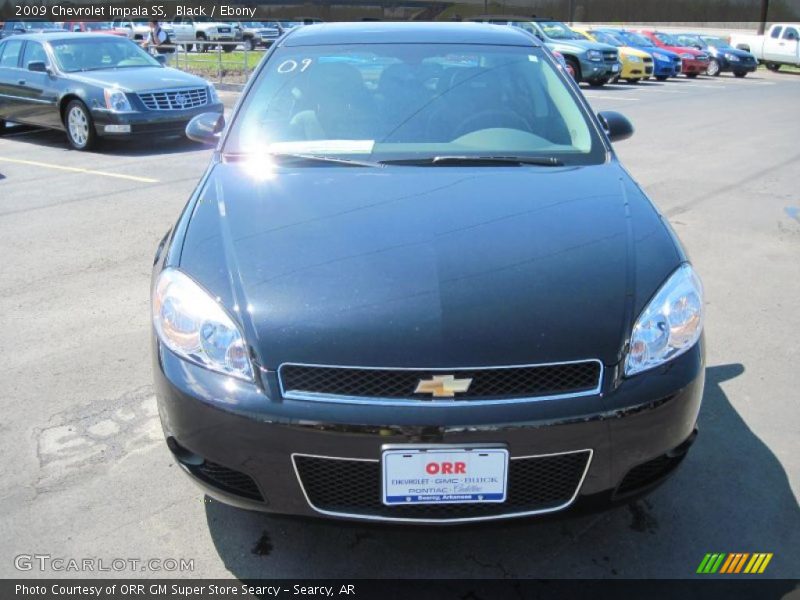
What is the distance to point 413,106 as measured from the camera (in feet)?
11.7

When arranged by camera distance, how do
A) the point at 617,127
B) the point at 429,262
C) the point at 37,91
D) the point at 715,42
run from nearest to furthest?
1. the point at 429,262
2. the point at 617,127
3. the point at 37,91
4. the point at 715,42

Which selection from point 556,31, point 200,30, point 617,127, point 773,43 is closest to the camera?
point 617,127

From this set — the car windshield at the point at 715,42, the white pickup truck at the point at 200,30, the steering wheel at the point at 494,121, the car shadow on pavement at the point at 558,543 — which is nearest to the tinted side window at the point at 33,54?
the steering wheel at the point at 494,121

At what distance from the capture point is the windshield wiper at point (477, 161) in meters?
3.20

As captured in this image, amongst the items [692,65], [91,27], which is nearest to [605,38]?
[692,65]

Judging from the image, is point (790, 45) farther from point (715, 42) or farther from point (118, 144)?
point (118, 144)

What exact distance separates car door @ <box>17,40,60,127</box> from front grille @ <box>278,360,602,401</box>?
9.71 m

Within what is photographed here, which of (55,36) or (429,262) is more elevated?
(429,262)

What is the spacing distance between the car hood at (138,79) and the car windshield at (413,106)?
6792 mm

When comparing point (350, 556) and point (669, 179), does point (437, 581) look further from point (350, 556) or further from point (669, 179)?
point (669, 179)

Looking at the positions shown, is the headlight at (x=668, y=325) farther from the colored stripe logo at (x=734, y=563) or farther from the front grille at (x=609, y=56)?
the front grille at (x=609, y=56)

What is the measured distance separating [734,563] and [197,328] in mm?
1865

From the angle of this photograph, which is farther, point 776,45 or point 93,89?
point 776,45

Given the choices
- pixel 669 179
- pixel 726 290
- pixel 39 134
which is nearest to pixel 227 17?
pixel 39 134
